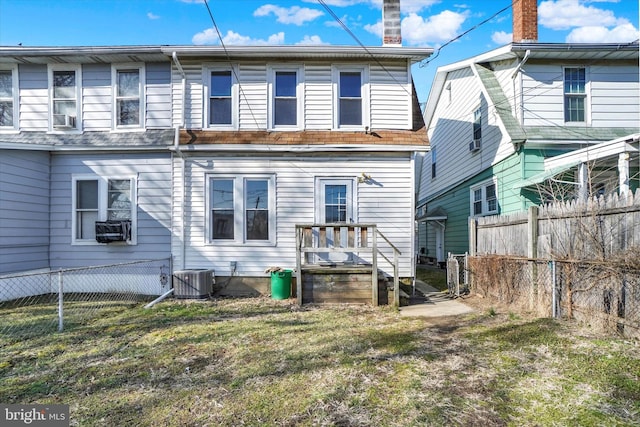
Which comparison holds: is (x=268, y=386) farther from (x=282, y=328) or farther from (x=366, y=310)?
(x=366, y=310)

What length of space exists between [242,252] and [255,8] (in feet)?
20.6

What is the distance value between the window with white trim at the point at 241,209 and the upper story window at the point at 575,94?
847cm

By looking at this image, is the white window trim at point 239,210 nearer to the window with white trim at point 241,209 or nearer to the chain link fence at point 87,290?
the window with white trim at point 241,209

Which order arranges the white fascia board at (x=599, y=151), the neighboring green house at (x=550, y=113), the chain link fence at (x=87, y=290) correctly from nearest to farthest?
the chain link fence at (x=87, y=290) → the white fascia board at (x=599, y=151) → the neighboring green house at (x=550, y=113)

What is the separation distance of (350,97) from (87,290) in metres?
7.95

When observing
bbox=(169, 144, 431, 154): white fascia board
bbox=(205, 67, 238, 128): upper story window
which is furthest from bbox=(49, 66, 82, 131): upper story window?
bbox=(205, 67, 238, 128): upper story window

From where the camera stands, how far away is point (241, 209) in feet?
26.9

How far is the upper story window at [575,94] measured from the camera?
955cm

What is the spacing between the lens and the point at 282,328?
545cm

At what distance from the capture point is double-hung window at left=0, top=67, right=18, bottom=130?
8664 mm

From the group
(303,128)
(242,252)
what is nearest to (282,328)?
(242,252)

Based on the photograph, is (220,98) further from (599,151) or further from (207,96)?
(599,151)

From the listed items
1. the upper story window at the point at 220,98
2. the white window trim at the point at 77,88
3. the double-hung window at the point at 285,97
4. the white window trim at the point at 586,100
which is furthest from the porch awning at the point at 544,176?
the white window trim at the point at 77,88

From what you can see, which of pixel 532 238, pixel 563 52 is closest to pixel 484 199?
pixel 563 52
